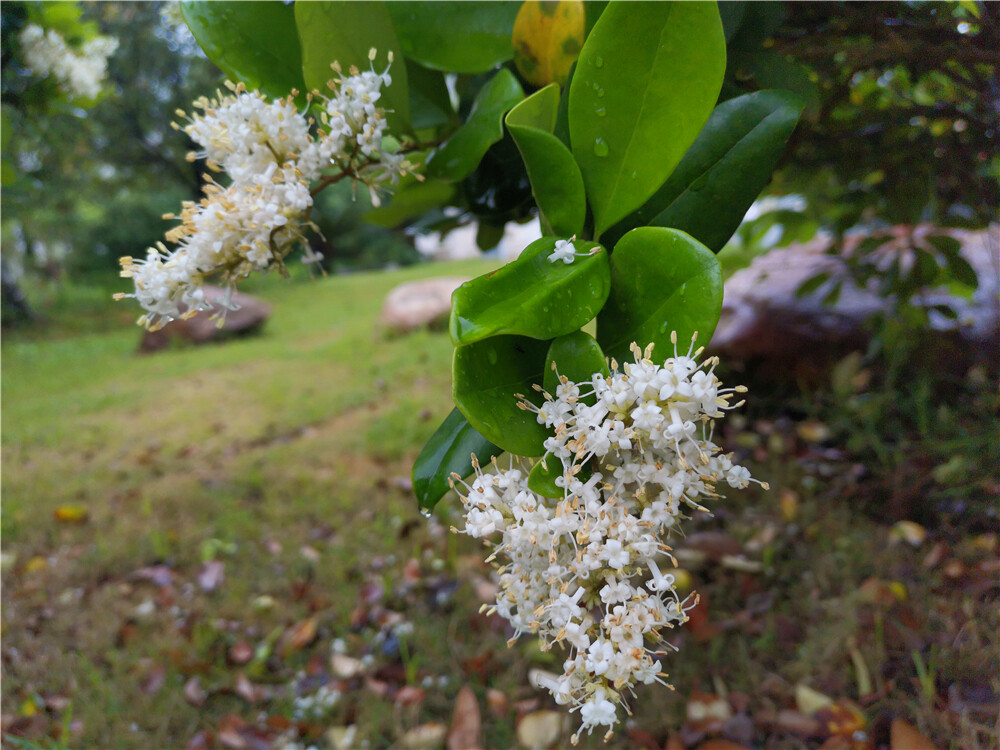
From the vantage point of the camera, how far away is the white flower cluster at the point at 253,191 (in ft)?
1.80

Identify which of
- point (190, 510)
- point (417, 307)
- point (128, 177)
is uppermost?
point (190, 510)

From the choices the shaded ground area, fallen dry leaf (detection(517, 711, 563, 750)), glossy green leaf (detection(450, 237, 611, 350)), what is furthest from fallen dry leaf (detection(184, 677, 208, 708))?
glossy green leaf (detection(450, 237, 611, 350))

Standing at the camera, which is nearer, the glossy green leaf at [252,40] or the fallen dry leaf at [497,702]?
the glossy green leaf at [252,40]

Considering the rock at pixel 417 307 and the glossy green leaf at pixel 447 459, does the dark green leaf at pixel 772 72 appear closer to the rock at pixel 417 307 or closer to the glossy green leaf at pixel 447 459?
the glossy green leaf at pixel 447 459

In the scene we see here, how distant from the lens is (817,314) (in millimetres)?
2018

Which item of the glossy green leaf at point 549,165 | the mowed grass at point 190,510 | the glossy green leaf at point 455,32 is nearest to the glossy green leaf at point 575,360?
the glossy green leaf at point 549,165

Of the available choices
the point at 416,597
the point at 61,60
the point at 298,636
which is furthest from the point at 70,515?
the point at 61,60

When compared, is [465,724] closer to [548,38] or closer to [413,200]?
[413,200]

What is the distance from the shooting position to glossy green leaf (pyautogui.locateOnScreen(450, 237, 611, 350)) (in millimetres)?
429

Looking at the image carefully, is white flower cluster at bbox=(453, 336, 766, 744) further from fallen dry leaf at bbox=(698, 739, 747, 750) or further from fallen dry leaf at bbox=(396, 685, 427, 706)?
fallen dry leaf at bbox=(396, 685, 427, 706)

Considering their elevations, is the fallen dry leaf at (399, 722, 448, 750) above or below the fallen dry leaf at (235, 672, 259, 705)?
above

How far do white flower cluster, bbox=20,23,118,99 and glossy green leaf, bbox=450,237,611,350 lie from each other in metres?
1.67

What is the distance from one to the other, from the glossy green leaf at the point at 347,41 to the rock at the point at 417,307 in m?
3.08

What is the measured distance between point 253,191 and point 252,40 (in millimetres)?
212
